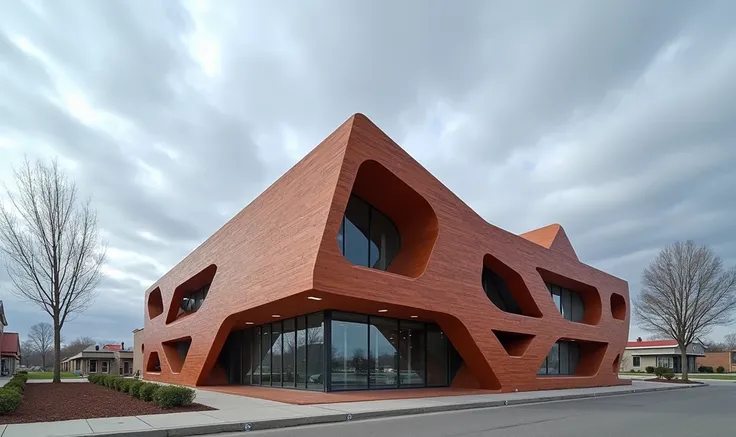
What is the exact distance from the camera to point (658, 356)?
61688 millimetres

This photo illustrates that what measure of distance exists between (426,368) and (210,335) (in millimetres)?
10088

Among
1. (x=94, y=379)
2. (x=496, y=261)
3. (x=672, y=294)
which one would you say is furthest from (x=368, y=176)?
(x=672, y=294)

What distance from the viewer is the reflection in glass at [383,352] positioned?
67.5ft

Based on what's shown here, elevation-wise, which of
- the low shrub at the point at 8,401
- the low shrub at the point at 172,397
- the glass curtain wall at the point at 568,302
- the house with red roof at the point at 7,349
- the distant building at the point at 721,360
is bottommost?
the distant building at the point at 721,360

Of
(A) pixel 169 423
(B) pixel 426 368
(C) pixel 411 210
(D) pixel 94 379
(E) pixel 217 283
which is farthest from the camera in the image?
(D) pixel 94 379

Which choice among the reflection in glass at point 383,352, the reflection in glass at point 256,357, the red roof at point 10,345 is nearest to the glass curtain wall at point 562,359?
the reflection in glass at point 383,352

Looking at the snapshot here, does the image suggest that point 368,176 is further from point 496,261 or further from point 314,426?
point 314,426

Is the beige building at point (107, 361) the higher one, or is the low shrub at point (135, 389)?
the low shrub at point (135, 389)

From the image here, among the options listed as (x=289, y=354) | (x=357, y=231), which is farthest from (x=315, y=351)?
(x=357, y=231)

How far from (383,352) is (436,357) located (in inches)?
136

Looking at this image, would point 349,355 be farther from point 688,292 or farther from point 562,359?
point 688,292

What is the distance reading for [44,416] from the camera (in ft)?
42.1

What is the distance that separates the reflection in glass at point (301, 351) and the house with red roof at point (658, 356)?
50128 mm

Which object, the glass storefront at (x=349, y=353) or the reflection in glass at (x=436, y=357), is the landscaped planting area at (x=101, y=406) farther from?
the reflection in glass at (x=436, y=357)
